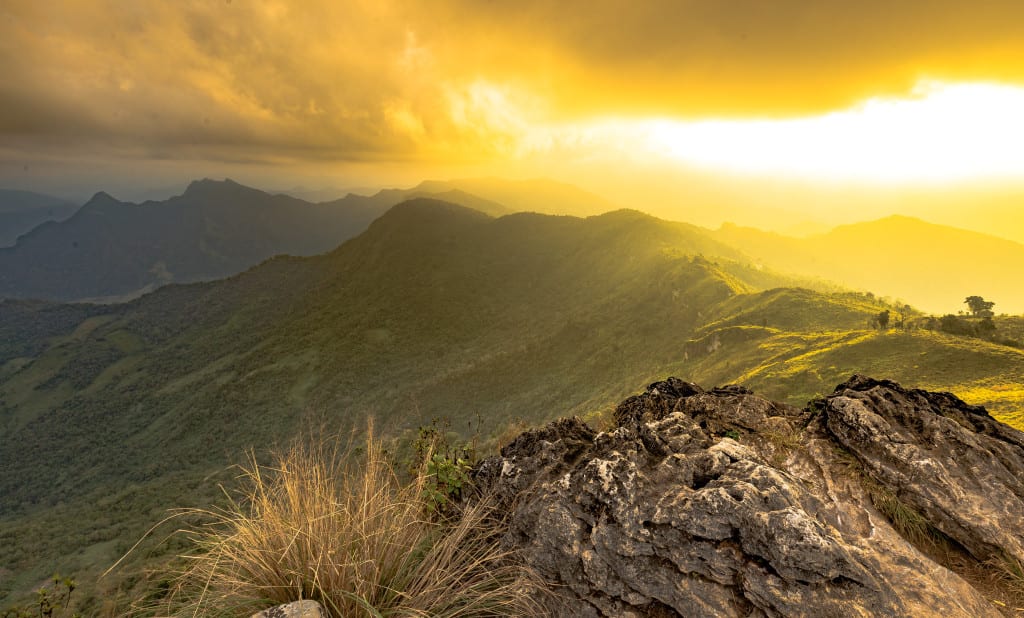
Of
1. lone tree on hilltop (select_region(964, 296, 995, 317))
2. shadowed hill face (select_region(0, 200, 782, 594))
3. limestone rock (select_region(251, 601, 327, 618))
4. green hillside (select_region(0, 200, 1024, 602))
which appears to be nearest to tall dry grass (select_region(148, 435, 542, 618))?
limestone rock (select_region(251, 601, 327, 618))

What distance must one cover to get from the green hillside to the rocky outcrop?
2464 millimetres

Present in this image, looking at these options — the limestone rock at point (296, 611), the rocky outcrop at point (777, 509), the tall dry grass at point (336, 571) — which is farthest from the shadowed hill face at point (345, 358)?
the limestone rock at point (296, 611)

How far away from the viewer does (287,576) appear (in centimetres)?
321

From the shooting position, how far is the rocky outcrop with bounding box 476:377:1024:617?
3361 mm

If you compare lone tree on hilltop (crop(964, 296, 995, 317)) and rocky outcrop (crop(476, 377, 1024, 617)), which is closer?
rocky outcrop (crop(476, 377, 1024, 617))

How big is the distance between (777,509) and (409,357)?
377 ft

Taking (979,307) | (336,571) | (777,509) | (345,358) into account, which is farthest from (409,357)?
(777,509)

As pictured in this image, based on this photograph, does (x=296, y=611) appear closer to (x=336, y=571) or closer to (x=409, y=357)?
(x=336, y=571)

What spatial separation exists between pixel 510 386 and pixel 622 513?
7379cm

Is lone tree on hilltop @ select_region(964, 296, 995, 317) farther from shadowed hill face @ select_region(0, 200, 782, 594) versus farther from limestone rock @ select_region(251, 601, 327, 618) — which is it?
limestone rock @ select_region(251, 601, 327, 618)

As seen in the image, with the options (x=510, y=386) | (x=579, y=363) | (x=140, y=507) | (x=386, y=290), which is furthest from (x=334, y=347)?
(x=579, y=363)

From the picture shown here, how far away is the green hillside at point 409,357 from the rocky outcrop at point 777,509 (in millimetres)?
2464

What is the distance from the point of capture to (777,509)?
3.65m

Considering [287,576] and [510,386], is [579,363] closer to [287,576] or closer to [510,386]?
[510,386]
